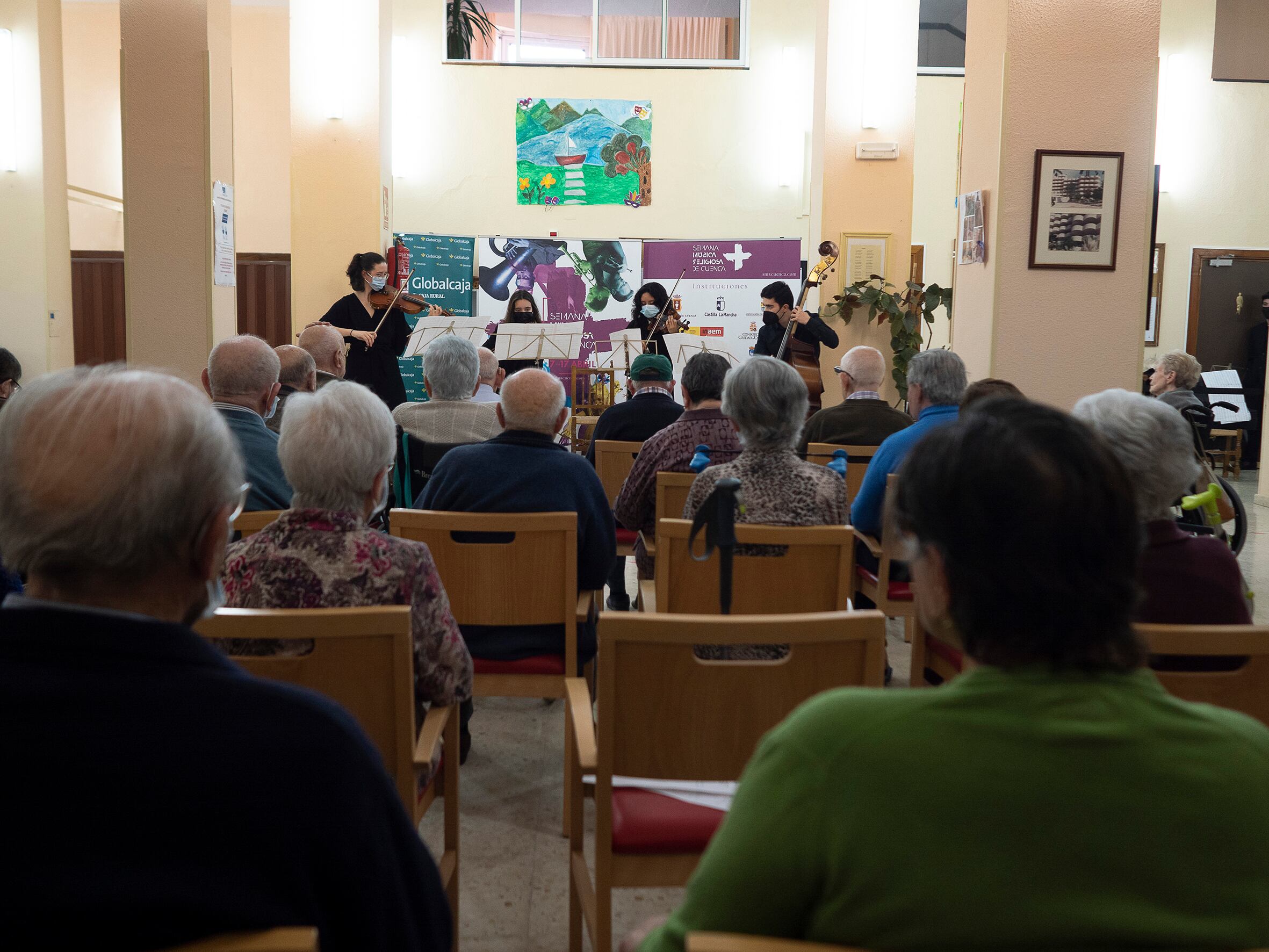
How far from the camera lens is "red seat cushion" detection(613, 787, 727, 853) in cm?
158

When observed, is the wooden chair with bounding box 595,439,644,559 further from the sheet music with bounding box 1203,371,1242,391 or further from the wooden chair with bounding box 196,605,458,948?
the sheet music with bounding box 1203,371,1242,391

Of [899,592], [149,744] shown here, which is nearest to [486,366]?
[899,592]

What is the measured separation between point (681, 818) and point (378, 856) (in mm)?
776

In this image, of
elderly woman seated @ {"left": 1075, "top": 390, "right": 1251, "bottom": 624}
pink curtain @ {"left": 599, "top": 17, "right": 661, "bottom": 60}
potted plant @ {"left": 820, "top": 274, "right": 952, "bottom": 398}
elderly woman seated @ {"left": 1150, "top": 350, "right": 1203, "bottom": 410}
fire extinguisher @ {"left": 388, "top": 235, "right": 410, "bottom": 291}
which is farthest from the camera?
pink curtain @ {"left": 599, "top": 17, "right": 661, "bottom": 60}

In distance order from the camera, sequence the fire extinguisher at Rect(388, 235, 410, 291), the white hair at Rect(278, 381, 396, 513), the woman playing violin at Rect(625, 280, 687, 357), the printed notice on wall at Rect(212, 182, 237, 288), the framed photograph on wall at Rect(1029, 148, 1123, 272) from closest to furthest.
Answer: the white hair at Rect(278, 381, 396, 513), the framed photograph on wall at Rect(1029, 148, 1123, 272), the printed notice on wall at Rect(212, 182, 237, 288), the woman playing violin at Rect(625, 280, 687, 357), the fire extinguisher at Rect(388, 235, 410, 291)

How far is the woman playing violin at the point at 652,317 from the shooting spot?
799 centimetres

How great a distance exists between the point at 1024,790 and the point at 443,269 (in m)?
9.84

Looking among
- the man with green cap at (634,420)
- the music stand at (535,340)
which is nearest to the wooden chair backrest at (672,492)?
the man with green cap at (634,420)

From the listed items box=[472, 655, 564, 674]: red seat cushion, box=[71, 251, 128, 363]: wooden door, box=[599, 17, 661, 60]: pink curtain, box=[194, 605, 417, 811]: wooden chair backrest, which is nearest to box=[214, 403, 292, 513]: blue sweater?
box=[472, 655, 564, 674]: red seat cushion

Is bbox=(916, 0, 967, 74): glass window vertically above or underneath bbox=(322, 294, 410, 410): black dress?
above

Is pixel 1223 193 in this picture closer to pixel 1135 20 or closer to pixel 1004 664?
pixel 1135 20

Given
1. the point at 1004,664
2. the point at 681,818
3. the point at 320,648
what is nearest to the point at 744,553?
the point at 681,818

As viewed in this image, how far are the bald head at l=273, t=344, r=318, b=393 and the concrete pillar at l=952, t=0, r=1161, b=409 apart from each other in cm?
291

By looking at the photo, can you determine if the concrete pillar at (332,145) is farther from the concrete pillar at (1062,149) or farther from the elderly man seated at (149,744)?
the elderly man seated at (149,744)
